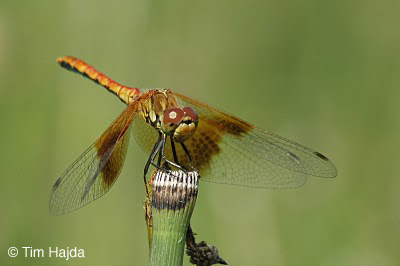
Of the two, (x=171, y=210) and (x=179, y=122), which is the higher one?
(x=179, y=122)

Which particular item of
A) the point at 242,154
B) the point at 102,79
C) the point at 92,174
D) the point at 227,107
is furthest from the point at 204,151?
the point at 227,107

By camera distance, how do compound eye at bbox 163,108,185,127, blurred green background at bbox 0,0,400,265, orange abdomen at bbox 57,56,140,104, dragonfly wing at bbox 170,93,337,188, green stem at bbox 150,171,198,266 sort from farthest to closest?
blurred green background at bbox 0,0,400,265 → orange abdomen at bbox 57,56,140,104 → dragonfly wing at bbox 170,93,337,188 → compound eye at bbox 163,108,185,127 → green stem at bbox 150,171,198,266

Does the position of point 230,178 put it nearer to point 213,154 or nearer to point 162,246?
point 213,154

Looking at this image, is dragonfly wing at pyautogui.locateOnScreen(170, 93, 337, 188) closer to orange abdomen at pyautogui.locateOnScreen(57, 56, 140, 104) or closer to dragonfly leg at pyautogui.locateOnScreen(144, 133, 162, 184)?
dragonfly leg at pyautogui.locateOnScreen(144, 133, 162, 184)

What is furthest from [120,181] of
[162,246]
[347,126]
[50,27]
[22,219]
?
[162,246]

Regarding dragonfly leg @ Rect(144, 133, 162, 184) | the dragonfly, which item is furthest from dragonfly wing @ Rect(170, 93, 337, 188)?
dragonfly leg @ Rect(144, 133, 162, 184)

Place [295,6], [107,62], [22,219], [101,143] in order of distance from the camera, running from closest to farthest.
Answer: [101,143] < [22,219] < [107,62] < [295,6]

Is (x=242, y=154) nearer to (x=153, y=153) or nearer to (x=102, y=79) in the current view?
(x=153, y=153)
